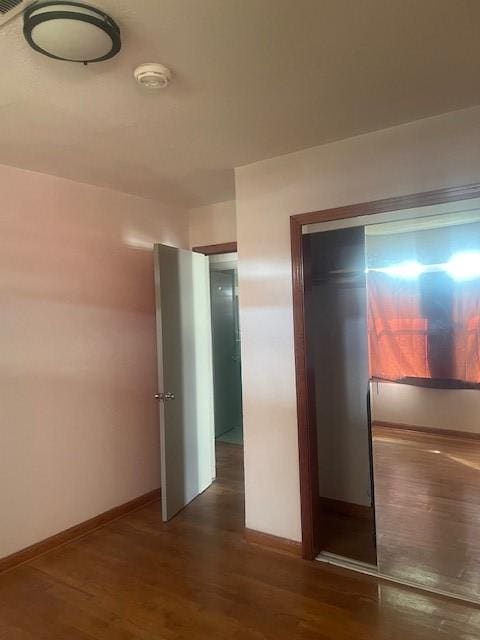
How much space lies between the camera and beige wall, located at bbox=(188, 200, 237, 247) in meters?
3.83

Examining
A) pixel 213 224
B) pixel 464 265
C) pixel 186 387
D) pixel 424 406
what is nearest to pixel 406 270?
pixel 464 265

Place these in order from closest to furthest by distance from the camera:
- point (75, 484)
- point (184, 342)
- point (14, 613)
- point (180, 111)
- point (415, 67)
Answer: point (415, 67), point (180, 111), point (14, 613), point (75, 484), point (184, 342)

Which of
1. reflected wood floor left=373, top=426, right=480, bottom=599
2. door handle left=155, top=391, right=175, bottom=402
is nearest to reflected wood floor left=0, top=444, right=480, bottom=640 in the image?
reflected wood floor left=373, top=426, right=480, bottom=599

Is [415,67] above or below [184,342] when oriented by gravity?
above

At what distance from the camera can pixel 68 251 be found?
3148 mm

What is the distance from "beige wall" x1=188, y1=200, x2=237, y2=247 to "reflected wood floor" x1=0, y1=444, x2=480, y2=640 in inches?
91.4

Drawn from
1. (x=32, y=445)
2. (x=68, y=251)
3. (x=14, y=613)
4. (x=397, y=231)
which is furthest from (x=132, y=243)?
(x=14, y=613)

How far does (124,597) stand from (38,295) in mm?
1862

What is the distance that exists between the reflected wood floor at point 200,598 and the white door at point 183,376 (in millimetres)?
525

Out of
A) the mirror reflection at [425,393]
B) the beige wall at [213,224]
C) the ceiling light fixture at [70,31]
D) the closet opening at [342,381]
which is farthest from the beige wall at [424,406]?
the ceiling light fixture at [70,31]

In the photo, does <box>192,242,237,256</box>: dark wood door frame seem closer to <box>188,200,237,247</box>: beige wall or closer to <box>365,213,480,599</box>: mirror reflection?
<box>188,200,237,247</box>: beige wall

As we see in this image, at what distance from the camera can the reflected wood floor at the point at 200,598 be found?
214 cm

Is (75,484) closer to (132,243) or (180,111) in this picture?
(132,243)

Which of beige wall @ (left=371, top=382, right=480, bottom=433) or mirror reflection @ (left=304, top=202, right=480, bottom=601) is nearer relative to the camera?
mirror reflection @ (left=304, top=202, right=480, bottom=601)
